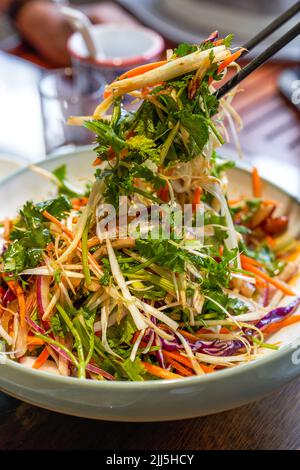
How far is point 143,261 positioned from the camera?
116cm

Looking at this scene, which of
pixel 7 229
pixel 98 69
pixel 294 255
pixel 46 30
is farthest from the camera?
pixel 46 30

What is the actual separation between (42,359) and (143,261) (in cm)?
28

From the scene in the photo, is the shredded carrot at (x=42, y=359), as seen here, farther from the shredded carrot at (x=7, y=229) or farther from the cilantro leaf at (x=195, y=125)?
the cilantro leaf at (x=195, y=125)

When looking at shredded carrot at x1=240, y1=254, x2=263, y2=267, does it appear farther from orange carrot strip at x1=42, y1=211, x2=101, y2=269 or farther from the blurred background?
the blurred background

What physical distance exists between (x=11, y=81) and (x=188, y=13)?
4.01 feet

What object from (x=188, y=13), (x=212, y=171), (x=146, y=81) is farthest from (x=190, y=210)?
(x=188, y=13)

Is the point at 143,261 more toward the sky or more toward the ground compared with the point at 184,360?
more toward the sky

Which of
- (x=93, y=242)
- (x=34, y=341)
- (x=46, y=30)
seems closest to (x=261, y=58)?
(x=93, y=242)

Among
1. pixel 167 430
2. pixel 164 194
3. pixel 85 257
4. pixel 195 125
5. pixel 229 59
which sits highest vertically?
pixel 229 59

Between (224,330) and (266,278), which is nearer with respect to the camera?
(224,330)

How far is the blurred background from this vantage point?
7.22 feet

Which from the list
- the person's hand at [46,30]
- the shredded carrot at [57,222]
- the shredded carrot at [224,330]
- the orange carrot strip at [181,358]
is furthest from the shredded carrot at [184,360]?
the person's hand at [46,30]

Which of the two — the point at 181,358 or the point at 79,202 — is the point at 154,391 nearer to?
the point at 181,358

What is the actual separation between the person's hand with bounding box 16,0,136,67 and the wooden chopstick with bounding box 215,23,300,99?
1.79 meters
